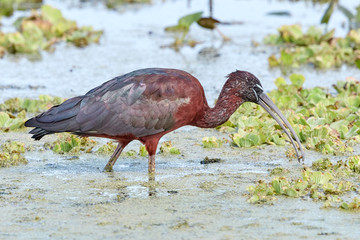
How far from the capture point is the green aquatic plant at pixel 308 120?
7.37 metres

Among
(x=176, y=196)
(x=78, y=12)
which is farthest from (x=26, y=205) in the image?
(x=78, y=12)

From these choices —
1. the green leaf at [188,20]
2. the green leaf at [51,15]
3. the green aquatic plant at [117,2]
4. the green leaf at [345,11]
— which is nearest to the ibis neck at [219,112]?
the green leaf at [188,20]

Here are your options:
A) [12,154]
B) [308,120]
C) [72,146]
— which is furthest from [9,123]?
[308,120]

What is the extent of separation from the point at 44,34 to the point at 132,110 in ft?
27.2

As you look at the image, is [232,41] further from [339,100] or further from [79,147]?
[79,147]

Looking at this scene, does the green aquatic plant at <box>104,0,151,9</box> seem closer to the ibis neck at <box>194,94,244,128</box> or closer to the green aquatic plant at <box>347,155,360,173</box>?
the ibis neck at <box>194,94,244,128</box>

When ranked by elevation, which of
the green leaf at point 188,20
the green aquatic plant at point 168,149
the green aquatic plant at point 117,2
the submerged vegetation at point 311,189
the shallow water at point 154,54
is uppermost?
the green leaf at point 188,20

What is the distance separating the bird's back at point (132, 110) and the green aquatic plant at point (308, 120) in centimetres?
123

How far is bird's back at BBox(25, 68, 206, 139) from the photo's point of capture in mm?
6309

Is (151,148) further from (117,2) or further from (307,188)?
(117,2)

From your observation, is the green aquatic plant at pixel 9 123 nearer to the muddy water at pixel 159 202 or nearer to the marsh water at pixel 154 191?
the marsh water at pixel 154 191

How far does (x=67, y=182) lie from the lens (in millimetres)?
6188

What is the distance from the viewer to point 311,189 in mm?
5738

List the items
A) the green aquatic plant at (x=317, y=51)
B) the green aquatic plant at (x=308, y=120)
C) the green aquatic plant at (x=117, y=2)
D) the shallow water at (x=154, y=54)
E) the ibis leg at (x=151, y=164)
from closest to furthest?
the ibis leg at (x=151, y=164) < the green aquatic plant at (x=308, y=120) < the shallow water at (x=154, y=54) < the green aquatic plant at (x=317, y=51) < the green aquatic plant at (x=117, y=2)
